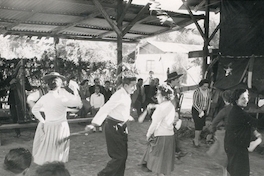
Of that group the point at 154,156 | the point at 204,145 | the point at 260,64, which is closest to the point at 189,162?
the point at 204,145

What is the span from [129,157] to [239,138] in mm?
2867

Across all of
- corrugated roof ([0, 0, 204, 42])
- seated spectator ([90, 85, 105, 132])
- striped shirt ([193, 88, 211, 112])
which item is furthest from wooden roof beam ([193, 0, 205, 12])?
seated spectator ([90, 85, 105, 132])

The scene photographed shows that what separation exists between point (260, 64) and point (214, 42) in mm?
24072

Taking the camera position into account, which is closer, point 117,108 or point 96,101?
point 117,108

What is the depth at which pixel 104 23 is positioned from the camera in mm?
10047

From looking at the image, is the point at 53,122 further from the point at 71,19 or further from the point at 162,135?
the point at 71,19

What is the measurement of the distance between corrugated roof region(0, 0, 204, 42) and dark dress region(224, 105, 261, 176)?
523 centimetres

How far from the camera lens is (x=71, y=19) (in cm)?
937

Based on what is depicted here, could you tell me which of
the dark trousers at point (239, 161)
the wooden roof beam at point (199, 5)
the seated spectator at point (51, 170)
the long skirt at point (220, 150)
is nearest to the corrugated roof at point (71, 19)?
the wooden roof beam at point (199, 5)

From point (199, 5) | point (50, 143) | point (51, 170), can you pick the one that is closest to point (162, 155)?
point (50, 143)

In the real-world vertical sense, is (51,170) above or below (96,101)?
above

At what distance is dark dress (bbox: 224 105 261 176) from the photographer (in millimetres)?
3350

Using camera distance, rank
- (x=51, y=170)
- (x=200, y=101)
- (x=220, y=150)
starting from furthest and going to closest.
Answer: (x=200, y=101)
(x=220, y=150)
(x=51, y=170)

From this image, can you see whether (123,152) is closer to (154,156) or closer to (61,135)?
(154,156)
